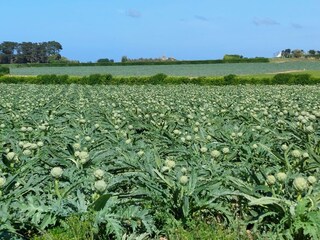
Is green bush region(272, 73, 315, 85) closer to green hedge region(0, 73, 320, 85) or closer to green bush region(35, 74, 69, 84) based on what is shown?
green hedge region(0, 73, 320, 85)

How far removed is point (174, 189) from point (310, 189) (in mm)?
1169

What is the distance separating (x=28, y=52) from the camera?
13900 cm

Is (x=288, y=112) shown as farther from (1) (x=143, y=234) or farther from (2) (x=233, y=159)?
(1) (x=143, y=234)

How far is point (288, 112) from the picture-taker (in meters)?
11.1

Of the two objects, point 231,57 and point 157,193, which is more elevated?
point 157,193

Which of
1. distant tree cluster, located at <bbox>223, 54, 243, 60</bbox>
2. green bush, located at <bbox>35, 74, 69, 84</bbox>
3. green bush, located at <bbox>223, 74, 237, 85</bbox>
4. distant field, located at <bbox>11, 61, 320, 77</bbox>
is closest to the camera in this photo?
green bush, located at <bbox>223, 74, 237, 85</bbox>

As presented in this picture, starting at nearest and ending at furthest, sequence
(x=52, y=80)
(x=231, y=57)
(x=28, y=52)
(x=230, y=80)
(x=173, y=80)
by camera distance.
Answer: (x=230, y=80)
(x=173, y=80)
(x=52, y=80)
(x=231, y=57)
(x=28, y=52)

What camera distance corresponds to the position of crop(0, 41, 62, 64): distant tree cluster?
138 m

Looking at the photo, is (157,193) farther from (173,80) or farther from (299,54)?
(299,54)

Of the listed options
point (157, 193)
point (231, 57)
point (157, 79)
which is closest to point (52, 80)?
point (157, 79)

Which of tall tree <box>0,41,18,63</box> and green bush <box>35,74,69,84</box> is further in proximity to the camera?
tall tree <box>0,41,18,63</box>

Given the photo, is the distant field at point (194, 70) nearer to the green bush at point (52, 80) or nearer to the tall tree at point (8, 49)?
the green bush at point (52, 80)

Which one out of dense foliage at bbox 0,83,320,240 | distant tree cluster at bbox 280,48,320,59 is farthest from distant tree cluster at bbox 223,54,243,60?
dense foliage at bbox 0,83,320,240

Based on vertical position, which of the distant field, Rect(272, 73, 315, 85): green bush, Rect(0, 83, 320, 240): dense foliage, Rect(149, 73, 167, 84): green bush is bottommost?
the distant field
